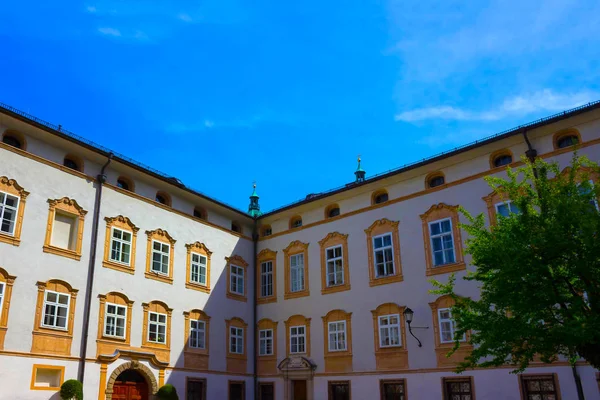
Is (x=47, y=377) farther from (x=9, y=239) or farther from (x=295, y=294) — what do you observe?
(x=295, y=294)

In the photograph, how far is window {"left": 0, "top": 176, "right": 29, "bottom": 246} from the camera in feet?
66.5

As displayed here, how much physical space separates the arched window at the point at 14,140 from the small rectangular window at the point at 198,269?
9339mm

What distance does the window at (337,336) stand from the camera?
26.3 m

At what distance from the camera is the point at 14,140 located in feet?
70.4

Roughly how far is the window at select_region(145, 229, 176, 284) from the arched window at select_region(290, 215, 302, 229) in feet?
21.9

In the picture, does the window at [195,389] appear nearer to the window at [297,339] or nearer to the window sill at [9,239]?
the window at [297,339]

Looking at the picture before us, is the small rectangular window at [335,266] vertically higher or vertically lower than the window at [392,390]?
higher

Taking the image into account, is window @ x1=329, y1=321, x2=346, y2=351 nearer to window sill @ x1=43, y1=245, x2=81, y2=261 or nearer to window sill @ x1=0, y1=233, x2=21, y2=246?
window sill @ x1=43, y1=245, x2=81, y2=261

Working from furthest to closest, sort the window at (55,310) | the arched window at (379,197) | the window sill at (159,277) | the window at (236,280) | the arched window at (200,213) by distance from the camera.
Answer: the window at (236,280) < the arched window at (200,213) < the arched window at (379,197) < the window sill at (159,277) < the window at (55,310)

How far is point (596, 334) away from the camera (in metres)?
12.8

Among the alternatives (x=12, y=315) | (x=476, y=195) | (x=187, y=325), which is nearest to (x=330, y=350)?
(x=187, y=325)

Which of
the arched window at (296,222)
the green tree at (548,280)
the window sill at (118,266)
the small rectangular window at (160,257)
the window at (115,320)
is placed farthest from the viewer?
the arched window at (296,222)

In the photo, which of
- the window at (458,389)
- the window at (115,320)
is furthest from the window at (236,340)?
the window at (458,389)

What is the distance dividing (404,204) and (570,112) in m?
7.89
